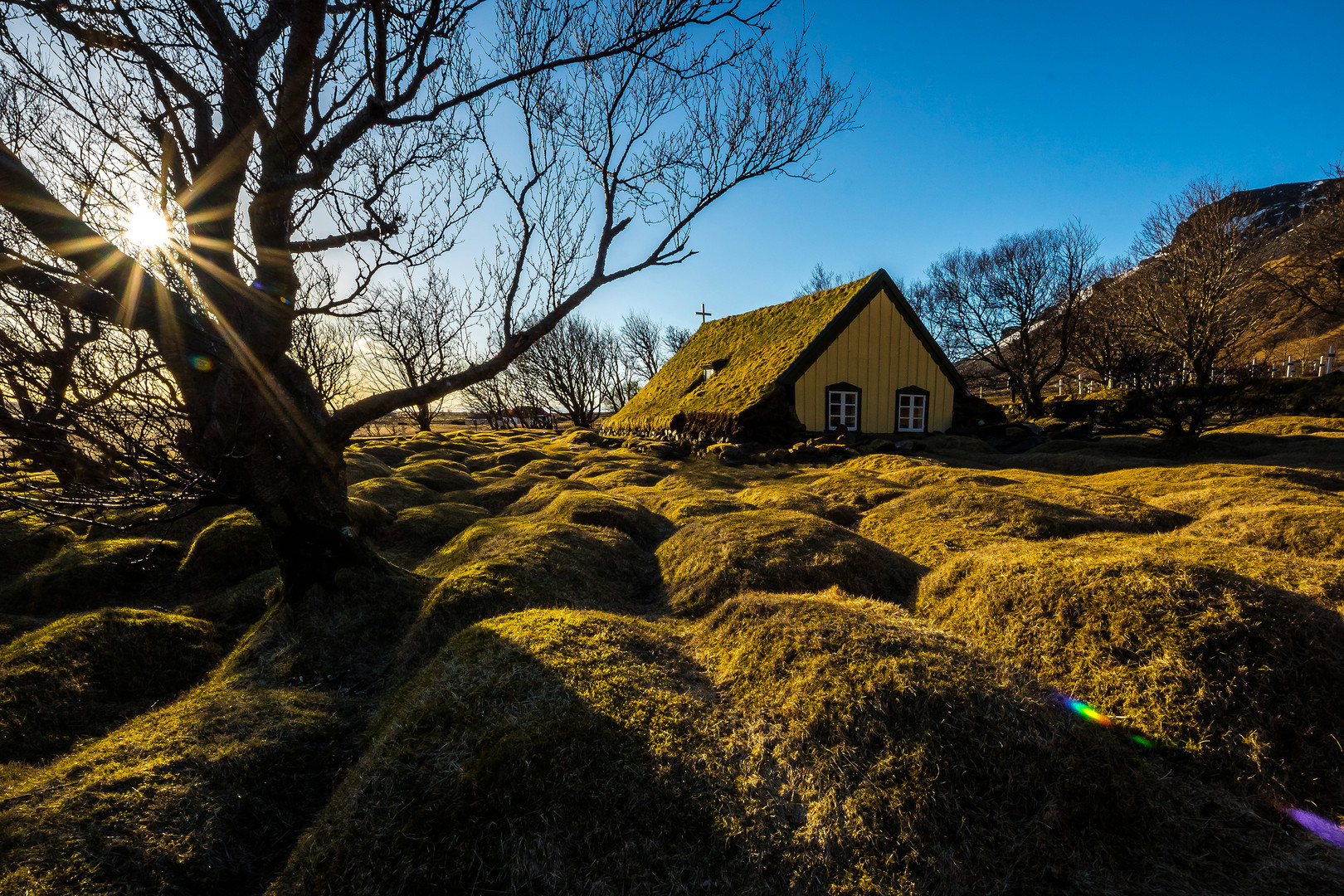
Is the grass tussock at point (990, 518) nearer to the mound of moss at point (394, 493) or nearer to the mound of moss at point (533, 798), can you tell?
the mound of moss at point (533, 798)

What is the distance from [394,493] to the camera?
572 inches

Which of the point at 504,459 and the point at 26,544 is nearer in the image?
the point at 26,544

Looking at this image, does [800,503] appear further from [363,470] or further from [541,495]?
[363,470]

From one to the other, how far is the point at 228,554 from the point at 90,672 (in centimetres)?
441

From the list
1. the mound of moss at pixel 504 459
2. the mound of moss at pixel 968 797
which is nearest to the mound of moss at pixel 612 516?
the mound of moss at pixel 968 797

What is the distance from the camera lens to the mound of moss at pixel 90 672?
489 cm

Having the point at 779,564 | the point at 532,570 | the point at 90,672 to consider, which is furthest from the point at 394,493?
the point at 779,564

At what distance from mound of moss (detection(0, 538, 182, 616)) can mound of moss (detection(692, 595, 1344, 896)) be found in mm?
9645

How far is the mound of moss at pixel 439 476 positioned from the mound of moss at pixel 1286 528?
17.4m

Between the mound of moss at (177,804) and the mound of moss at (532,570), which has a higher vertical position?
the mound of moss at (532,570)

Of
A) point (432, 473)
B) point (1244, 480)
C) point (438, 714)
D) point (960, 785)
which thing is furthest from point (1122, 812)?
point (432, 473)

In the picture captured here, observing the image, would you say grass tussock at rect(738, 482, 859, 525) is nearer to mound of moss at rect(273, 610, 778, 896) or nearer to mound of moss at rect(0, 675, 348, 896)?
mound of moss at rect(273, 610, 778, 896)

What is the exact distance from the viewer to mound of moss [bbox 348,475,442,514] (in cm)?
1359

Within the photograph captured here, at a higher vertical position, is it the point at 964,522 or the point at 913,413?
the point at 913,413
